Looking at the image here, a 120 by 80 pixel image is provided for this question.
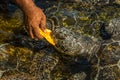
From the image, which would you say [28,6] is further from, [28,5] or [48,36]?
[48,36]

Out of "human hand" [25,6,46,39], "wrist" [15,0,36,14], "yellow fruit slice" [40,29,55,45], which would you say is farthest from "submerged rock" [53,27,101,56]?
"wrist" [15,0,36,14]

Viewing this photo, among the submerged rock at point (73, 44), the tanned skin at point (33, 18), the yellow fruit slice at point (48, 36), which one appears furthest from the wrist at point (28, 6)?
the submerged rock at point (73, 44)

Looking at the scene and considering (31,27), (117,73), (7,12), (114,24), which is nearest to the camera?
(31,27)

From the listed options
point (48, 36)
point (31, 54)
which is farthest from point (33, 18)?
point (31, 54)

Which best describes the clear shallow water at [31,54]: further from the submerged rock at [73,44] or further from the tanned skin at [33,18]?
the tanned skin at [33,18]

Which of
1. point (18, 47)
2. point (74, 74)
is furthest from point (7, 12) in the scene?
point (74, 74)

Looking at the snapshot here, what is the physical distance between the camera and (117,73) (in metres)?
4.68

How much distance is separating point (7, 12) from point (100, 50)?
211 cm

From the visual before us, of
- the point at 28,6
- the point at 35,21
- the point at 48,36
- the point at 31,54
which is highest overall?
the point at 28,6

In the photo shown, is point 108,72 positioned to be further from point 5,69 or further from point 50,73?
point 5,69

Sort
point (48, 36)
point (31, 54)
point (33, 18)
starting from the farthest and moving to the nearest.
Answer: point (31, 54)
point (48, 36)
point (33, 18)

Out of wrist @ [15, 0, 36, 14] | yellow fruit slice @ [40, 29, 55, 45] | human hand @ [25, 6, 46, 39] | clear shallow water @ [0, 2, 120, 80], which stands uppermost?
wrist @ [15, 0, 36, 14]

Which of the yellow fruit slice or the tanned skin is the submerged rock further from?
the tanned skin

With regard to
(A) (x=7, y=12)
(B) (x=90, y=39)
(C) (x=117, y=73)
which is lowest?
(C) (x=117, y=73)
